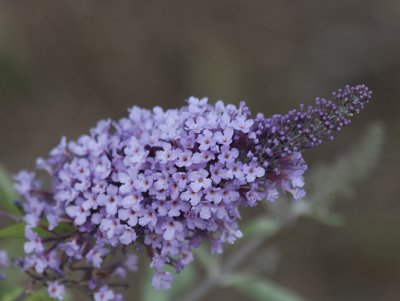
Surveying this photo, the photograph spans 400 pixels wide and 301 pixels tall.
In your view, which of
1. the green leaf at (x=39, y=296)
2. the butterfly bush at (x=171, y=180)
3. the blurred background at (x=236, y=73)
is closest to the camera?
the butterfly bush at (x=171, y=180)

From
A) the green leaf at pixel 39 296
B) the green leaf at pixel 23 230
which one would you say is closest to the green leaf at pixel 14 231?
the green leaf at pixel 23 230

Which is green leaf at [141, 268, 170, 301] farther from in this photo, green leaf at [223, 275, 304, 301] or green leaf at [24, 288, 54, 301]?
green leaf at [24, 288, 54, 301]

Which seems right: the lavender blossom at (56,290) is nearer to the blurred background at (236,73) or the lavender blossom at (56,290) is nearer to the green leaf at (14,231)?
the green leaf at (14,231)

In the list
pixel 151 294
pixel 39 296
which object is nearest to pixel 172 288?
pixel 151 294

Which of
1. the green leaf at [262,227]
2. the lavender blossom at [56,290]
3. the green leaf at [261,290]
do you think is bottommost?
the lavender blossom at [56,290]

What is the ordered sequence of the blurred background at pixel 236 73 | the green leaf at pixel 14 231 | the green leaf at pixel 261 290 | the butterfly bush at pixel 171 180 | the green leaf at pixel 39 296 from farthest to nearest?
the blurred background at pixel 236 73 → the green leaf at pixel 261 290 → the green leaf at pixel 39 296 → the green leaf at pixel 14 231 → the butterfly bush at pixel 171 180

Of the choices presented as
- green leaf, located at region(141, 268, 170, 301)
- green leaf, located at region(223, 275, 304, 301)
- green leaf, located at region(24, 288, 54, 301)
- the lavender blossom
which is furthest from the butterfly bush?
green leaf, located at region(223, 275, 304, 301)
